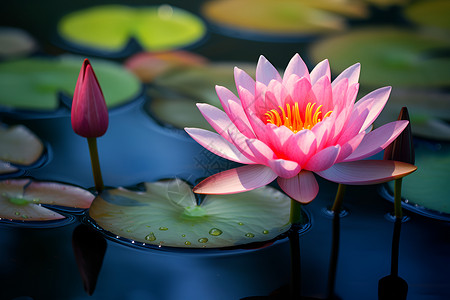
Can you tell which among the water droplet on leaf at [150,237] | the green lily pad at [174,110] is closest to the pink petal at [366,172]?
the water droplet on leaf at [150,237]

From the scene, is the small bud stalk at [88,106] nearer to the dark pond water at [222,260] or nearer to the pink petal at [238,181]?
the dark pond water at [222,260]

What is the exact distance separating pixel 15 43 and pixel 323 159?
1.89 meters

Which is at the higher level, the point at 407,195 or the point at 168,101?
the point at 168,101

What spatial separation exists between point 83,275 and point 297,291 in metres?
0.54

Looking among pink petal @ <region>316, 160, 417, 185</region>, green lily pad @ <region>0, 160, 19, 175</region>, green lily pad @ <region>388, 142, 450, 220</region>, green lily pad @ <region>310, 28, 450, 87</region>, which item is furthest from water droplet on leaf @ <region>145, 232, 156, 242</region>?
green lily pad @ <region>310, 28, 450, 87</region>

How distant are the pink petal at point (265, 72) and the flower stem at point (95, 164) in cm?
50

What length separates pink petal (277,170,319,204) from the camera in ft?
4.01

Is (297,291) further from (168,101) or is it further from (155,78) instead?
(155,78)

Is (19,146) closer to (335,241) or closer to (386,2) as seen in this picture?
(335,241)

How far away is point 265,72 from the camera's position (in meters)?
1.45

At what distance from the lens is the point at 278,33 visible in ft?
8.89

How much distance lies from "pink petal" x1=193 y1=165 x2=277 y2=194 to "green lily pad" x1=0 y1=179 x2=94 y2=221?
0.42m

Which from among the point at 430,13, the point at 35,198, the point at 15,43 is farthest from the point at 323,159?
the point at 430,13

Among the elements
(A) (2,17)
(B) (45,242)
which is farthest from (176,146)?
(A) (2,17)
